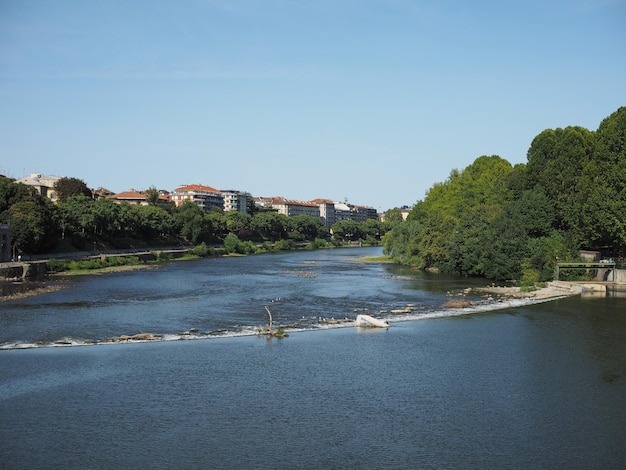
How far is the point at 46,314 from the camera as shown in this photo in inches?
1635

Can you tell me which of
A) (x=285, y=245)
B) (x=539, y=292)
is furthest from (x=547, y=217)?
(x=285, y=245)

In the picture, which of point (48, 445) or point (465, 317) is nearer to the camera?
point (48, 445)

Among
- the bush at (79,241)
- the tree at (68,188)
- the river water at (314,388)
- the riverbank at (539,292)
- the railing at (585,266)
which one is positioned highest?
the tree at (68,188)

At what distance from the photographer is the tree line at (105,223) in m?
76.3

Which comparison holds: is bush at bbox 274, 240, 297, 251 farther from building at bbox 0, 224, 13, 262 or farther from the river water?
the river water

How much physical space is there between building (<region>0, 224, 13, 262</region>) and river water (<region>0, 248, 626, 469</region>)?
88.6 feet

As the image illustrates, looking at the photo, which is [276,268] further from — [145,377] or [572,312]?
[145,377]

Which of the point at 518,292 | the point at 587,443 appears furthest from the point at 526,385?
the point at 518,292

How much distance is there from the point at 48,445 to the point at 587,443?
15942mm

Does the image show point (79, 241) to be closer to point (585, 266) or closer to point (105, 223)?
point (105, 223)

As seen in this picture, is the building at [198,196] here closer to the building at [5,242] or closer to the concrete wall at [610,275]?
the building at [5,242]

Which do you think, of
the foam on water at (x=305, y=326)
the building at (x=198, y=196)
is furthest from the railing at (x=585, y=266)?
the building at (x=198, y=196)

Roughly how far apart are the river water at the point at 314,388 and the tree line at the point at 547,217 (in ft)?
45.0

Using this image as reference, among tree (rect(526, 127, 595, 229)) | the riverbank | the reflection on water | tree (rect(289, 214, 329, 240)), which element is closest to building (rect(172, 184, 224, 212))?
tree (rect(289, 214, 329, 240))
